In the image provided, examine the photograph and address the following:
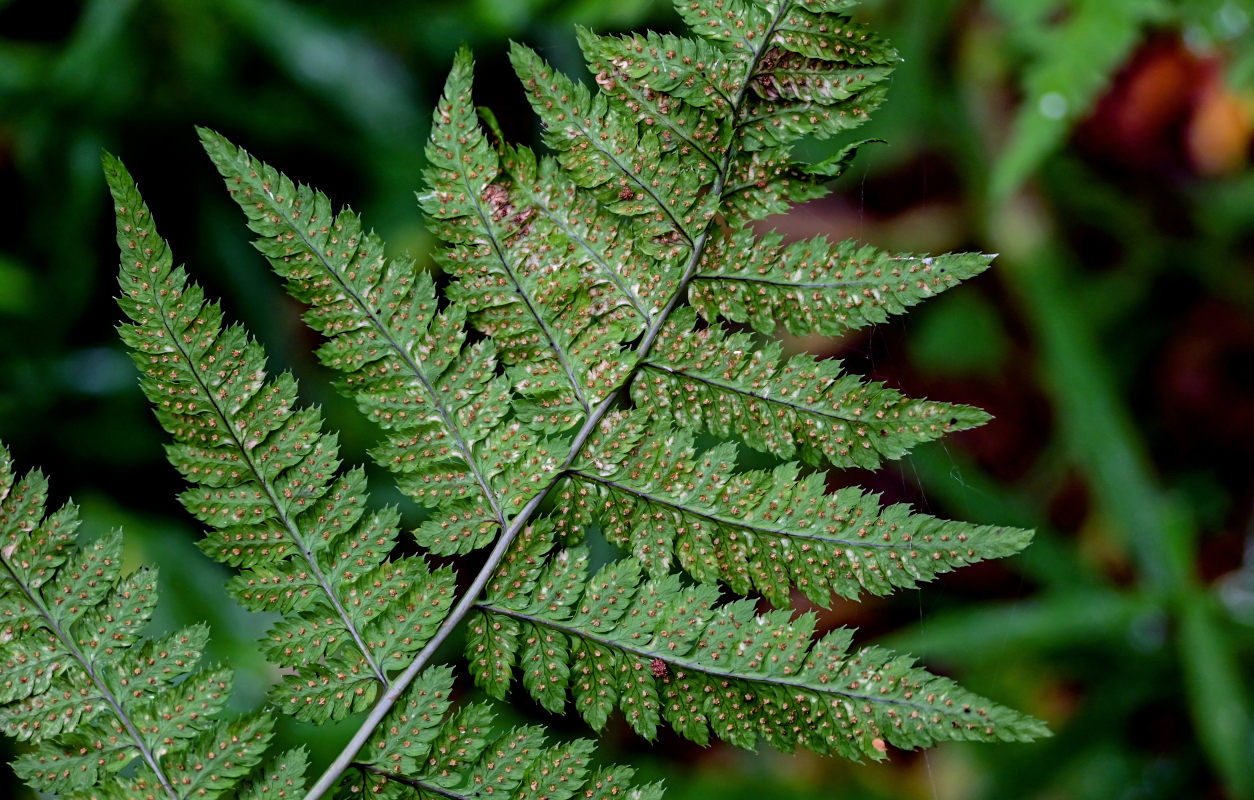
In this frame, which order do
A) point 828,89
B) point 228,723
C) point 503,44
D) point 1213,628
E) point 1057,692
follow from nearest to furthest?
point 828,89
point 228,723
point 1213,628
point 503,44
point 1057,692

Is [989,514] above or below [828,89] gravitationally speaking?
above

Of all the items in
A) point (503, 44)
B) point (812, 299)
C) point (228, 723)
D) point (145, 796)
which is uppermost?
point (503, 44)

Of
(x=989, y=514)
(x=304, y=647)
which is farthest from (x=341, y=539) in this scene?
(x=989, y=514)

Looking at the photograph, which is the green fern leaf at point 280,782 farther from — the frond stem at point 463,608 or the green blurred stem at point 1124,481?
the green blurred stem at point 1124,481

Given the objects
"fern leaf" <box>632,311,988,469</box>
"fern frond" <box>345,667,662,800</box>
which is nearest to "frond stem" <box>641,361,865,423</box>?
"fern leaf" <box>632,311,988,469</box>

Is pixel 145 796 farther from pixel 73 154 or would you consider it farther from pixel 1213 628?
pixel 1213 628

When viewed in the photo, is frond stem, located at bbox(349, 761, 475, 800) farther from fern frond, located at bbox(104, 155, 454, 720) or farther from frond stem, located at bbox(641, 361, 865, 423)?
frond stem, located at bbox(641, 361, 865, 423)

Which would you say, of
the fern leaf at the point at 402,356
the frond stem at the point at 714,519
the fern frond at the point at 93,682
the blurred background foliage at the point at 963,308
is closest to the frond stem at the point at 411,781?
the fern frond at the point at 93,682
